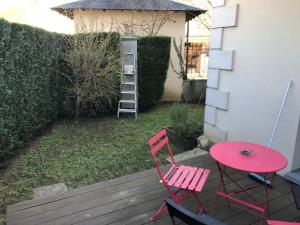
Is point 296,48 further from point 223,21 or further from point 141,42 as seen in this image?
point 141,42

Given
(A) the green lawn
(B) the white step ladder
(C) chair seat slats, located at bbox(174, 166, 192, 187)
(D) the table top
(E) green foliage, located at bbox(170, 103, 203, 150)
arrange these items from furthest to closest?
1. (B) the white step ladder
2. (E) green foliage, located at bbox(170, 103, 203, 150)
3. (A) the green lawn
4. (C) chair seat slats, located at bbox(174, 166, 192, 187)
5. (D) the table top

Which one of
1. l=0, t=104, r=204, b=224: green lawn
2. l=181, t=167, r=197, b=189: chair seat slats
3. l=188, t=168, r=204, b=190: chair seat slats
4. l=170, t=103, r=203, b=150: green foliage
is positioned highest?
l=188, t=168, r=204, b=190: chair seat slats

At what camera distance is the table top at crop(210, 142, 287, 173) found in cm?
244

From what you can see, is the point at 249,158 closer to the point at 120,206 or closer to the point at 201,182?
the point at 201,182

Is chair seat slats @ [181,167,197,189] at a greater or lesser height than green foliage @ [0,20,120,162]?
lesser

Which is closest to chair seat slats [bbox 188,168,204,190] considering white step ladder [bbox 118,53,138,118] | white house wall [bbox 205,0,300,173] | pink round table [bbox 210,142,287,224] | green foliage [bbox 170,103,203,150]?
pink round table [bbox 210,142,287,224]

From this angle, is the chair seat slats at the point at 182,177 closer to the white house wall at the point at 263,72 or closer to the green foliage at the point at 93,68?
the white house wall at the point at 263,72

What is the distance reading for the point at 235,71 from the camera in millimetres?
4152

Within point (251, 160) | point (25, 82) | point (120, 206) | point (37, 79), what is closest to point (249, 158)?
point (251, 160)

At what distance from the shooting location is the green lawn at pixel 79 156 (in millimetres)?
3812

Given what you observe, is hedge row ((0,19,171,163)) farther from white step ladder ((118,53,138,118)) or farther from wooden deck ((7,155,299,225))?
Result: wooden deck ((7,155,299,225))

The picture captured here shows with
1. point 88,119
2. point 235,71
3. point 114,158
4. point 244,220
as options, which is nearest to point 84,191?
point 114,158

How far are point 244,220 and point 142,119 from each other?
461 cm

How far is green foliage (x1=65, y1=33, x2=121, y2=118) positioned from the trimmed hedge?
1.40 ft
